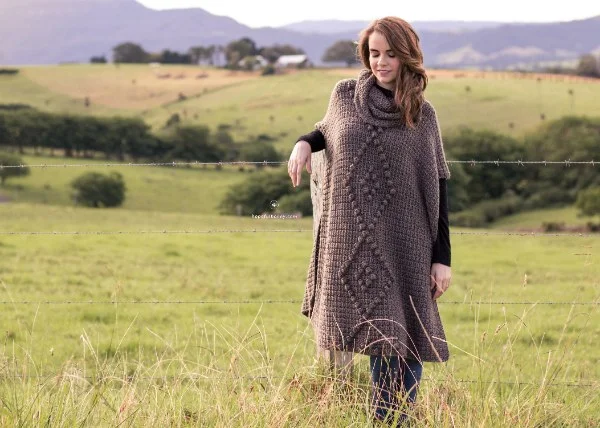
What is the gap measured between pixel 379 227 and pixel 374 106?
507 millimetres

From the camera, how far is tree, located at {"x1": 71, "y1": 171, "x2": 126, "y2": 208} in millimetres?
51188

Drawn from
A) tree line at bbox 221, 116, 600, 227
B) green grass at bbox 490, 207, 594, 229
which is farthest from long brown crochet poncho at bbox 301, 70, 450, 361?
green grass at bbox 490, 207, 594, 229

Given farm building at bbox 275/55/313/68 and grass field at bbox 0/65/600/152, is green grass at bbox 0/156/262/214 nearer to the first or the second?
grass field at bbox 0/65/600/152

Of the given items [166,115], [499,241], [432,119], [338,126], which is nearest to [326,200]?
[338,126]

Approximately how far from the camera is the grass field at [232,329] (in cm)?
357

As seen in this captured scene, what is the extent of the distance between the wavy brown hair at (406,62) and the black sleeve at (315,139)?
40cm

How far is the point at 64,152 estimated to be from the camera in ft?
218

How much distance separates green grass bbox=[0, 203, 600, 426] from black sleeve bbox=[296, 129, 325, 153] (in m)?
0.87

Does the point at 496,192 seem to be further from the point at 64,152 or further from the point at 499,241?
the point at 64,152

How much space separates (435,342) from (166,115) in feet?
270

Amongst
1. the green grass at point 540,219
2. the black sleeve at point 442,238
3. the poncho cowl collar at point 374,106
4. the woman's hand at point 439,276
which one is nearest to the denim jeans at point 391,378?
the woman's hand at point 439,276

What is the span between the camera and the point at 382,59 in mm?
3480

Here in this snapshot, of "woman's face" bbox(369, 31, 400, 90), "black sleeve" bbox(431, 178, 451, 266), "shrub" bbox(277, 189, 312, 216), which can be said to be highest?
"woman's face" bbox(369, 31, 400, 90)

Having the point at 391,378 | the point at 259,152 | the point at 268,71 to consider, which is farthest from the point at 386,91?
the point at 268,71
